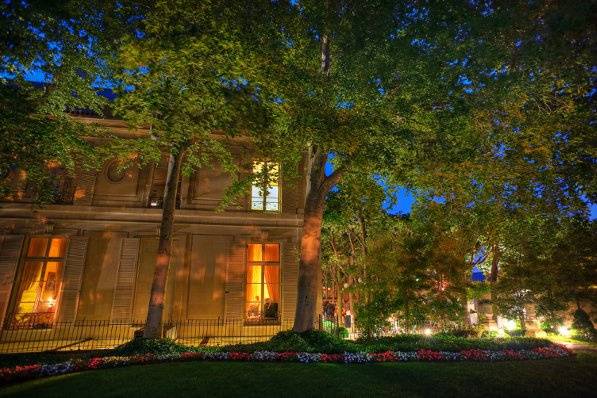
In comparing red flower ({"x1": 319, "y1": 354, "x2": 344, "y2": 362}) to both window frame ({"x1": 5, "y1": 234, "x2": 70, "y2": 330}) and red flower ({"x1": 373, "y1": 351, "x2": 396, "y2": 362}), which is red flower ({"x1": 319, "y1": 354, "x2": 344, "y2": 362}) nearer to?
red flower ({"x1": 373, "y1": 351, "x2": 396, "y2": 362})

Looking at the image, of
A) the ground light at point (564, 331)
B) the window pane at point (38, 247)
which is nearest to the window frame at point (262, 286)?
the window pane at point (38, 247)

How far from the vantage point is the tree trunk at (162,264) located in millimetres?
10209

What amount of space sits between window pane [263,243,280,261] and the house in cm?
5

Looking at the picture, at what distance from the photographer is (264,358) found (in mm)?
8633

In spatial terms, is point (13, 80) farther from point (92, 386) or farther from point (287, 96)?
point (92, 386)

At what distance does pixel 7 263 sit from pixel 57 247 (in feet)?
6.19

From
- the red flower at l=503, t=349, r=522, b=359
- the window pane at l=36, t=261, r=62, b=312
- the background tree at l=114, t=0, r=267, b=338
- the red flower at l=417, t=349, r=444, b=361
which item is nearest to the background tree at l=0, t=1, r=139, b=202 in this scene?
the background tree at l=114, t=0, r=267, b=338

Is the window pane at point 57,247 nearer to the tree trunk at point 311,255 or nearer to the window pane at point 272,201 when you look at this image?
the window pane at point 272,201

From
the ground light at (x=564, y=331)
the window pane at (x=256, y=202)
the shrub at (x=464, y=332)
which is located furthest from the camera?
the ground light at (x=564, y=331)

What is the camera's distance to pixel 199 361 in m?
8.50

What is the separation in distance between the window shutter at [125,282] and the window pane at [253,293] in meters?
5.05

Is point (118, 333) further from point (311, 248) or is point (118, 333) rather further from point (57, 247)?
point (311, 248)

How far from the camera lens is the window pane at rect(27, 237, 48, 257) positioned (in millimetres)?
14586

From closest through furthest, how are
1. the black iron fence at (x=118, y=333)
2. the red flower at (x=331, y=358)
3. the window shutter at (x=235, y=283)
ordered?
the red flower at (x=331, y=358) < the black iron fence at (x=118, y=333) < the window shutter at (x=235, y=283)
